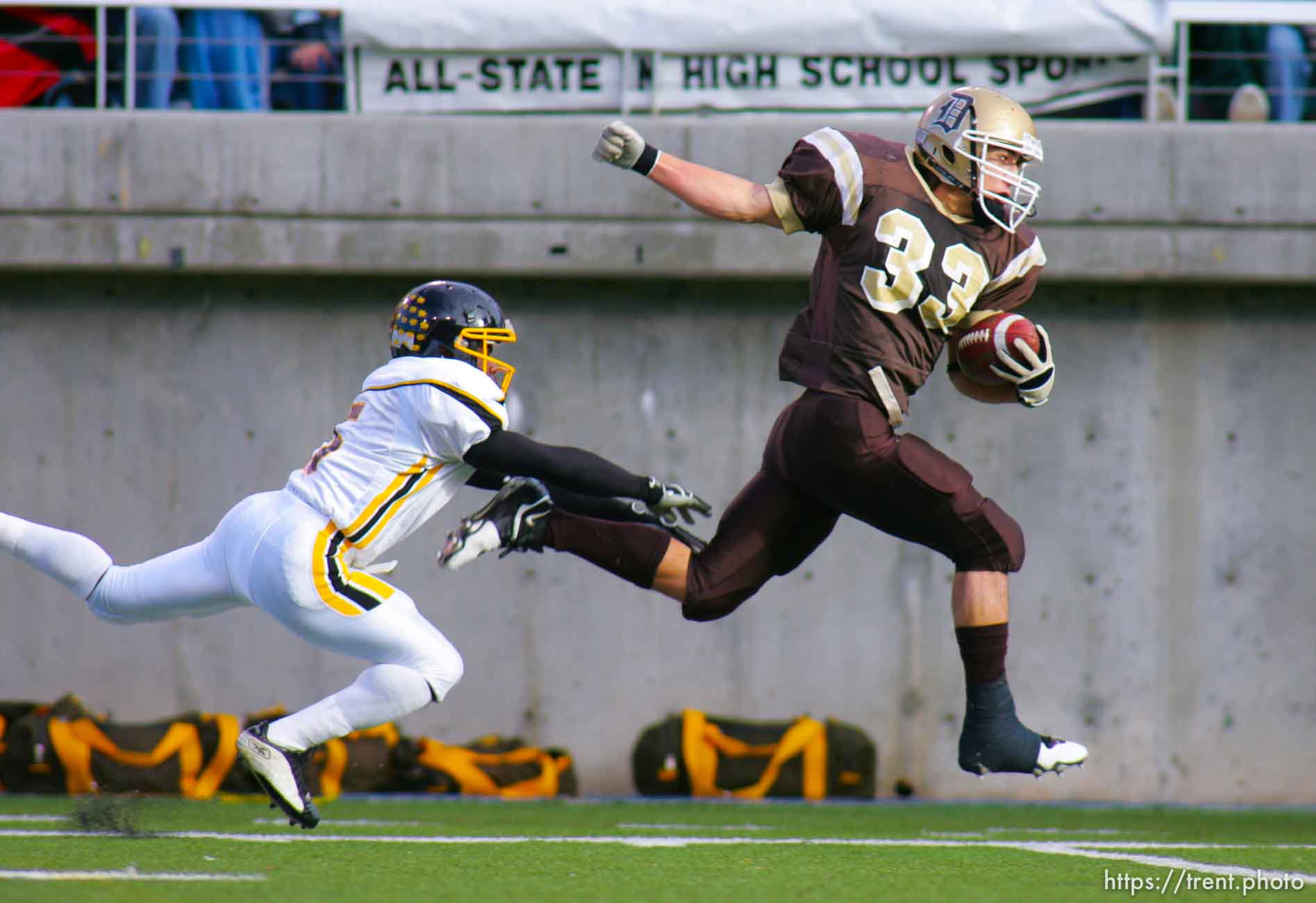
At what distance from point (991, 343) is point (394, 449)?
4.93ft

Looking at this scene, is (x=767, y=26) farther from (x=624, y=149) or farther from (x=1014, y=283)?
(x=624, y=149)

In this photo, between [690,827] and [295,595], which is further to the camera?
[690,827]

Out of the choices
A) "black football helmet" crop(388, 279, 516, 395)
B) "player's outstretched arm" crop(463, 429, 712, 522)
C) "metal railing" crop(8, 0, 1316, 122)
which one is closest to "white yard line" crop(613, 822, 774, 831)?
"player's outstretched arm" crop(463, 429, 712, 522)

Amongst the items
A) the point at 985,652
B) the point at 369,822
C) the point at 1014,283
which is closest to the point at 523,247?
the point at 369,822

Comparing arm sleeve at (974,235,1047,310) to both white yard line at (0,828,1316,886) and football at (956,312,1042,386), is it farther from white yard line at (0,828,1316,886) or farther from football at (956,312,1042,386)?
white yard line at (0,828,1316,886)

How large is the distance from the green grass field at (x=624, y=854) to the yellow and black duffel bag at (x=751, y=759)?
38cm

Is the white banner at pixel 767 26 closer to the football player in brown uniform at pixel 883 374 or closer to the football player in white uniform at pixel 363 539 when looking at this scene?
the football player in brown uniform at pixel 883 374

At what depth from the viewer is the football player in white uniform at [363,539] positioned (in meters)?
3.86

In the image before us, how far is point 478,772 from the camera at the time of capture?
258 inches

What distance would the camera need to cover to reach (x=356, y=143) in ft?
21.9

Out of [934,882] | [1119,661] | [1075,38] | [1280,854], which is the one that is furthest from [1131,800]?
[934,882]

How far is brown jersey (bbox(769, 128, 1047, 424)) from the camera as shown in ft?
12.7

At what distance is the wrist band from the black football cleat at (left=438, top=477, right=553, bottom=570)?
0.87 meters

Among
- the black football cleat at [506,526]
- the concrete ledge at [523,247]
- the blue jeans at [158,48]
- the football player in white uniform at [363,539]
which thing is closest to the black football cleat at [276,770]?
the football player in white uniform at [363,539]
